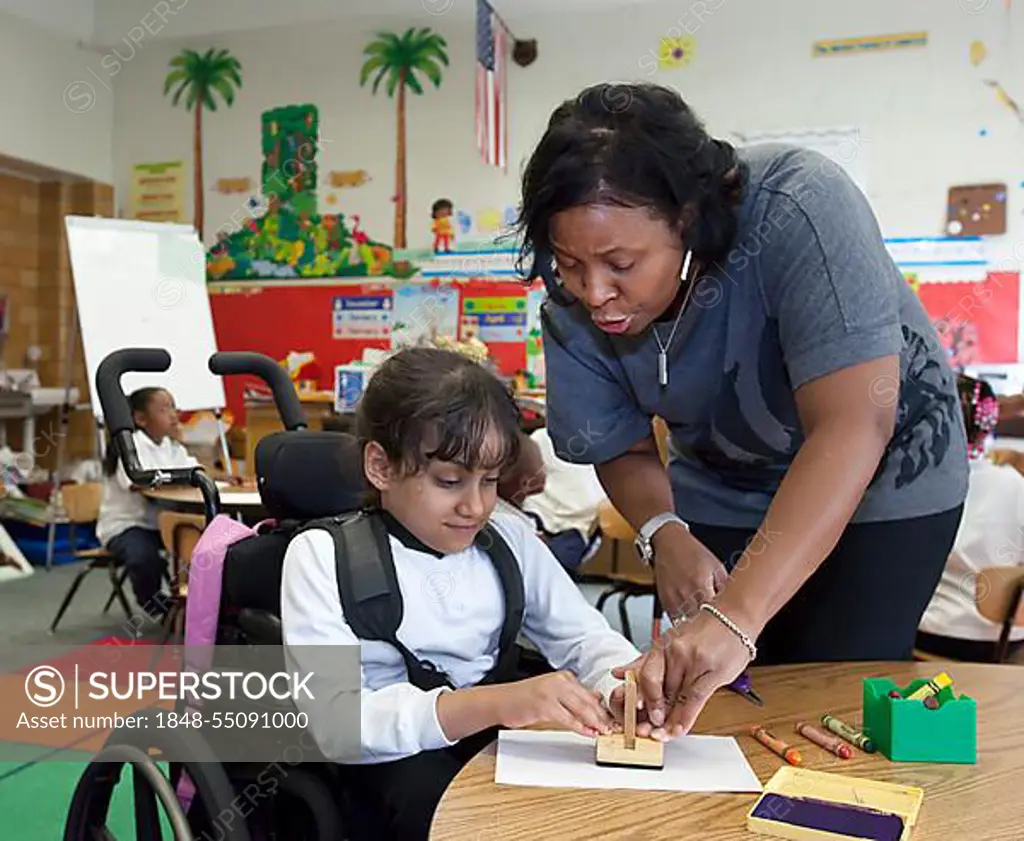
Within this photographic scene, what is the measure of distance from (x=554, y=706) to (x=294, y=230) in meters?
5.54

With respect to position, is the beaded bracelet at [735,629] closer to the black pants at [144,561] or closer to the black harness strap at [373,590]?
the black harness strap at [373,590]

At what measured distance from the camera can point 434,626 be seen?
3.99 ft

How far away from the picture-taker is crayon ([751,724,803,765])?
931 mm

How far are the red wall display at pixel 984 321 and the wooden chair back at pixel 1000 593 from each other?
314 centimetres

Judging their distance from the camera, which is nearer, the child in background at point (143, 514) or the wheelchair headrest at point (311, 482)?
the wheelchair headrest at point (311, 482)

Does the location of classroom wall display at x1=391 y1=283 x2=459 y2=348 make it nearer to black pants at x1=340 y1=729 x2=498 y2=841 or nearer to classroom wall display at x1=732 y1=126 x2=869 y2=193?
classroom wall display at x1=732 y1=126 x2=869 y2=193

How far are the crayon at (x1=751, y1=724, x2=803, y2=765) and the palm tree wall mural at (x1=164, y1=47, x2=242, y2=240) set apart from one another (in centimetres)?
595

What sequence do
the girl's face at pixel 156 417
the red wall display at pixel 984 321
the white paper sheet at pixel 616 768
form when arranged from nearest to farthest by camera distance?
the white paper sheet at pixel 616 768 < the girl's face at pixel 156 417 < the red wall display at pixel 984 321

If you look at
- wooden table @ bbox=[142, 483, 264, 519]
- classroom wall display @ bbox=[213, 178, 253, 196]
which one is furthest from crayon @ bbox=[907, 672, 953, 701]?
classroom wall display @ bbox=[213, 178, 253, 196]

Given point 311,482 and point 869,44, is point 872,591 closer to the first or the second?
point 311,482

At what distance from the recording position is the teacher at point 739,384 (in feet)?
3.29

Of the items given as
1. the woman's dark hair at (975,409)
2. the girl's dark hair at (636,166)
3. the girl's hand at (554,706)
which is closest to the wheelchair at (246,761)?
the girl's hand at (554,706)

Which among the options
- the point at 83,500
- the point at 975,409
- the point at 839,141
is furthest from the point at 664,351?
the point at 839,141

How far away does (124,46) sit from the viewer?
643 cm
